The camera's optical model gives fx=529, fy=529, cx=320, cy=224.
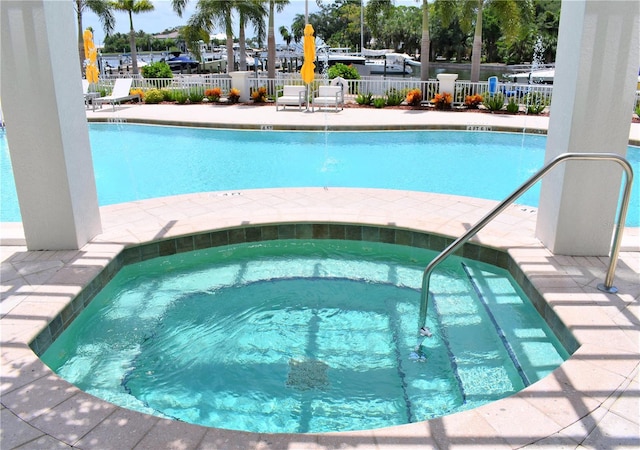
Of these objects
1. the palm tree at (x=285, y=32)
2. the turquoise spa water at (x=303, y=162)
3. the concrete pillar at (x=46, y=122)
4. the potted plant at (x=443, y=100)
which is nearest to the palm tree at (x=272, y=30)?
the potted plant at (x=443, y=100)

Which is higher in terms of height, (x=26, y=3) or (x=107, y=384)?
(x=26, y=3)

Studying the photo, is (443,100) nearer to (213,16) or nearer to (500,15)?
(500,15)

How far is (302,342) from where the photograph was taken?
4367 millimetres

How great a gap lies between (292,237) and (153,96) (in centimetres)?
1411

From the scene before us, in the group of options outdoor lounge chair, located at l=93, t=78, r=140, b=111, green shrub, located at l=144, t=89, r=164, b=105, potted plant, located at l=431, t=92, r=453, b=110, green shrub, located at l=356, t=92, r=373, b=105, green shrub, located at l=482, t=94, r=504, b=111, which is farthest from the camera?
green shrub, located at l=144, t=89, r=164, b=105

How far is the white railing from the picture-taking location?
15.5 m

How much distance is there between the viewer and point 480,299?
196 inches

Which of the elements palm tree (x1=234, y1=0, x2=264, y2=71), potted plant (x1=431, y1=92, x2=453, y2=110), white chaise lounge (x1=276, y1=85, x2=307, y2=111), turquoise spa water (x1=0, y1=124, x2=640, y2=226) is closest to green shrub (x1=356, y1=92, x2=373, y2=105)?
white chaise lounge (x1=276, y1=85, x2=307, y2=111)

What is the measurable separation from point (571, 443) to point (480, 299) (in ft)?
7.48

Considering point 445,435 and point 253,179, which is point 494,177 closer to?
point 253,179

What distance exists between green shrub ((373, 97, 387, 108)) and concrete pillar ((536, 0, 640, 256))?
38.1 ft

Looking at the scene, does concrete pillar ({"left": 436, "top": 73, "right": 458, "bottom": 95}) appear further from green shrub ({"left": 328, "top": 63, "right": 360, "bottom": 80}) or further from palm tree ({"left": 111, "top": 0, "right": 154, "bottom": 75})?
palm tree ({"left": 111, "top": 0, "right": 154, "bottom": 75})

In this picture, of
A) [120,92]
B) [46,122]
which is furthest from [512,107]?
[46,122]

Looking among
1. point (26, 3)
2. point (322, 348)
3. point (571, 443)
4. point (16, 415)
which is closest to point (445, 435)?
point (571, 443)
